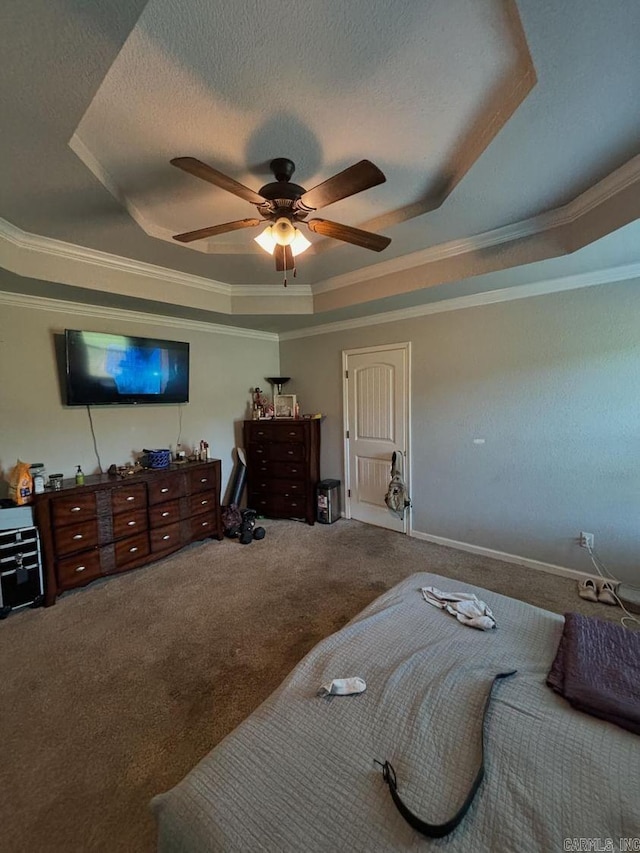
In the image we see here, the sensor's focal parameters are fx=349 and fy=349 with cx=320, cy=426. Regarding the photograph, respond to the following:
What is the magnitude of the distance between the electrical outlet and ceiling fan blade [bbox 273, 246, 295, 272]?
303 cm

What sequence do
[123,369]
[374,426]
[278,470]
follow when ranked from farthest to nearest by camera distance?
[278,470] → [374,426] → [123,369]

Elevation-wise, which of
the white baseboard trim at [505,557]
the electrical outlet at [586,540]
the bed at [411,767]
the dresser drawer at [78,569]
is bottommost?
the white baseboard trim at [505,557]

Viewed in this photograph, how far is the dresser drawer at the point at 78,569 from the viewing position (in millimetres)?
2674

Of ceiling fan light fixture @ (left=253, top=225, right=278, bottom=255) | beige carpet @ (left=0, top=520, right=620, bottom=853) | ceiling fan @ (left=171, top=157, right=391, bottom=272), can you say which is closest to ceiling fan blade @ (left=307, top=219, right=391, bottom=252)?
ceiling fan @ (left=171, top=157, right=391, bottom=272)

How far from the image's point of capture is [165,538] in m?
3.30

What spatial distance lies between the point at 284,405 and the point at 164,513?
2.03 meters

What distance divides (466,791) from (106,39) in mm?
2366

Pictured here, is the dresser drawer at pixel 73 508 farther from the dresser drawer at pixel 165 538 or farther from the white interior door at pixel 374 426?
the white interior door at pixel 374 426

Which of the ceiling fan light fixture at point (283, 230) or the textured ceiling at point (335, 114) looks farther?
the ceiling fan light fixture at point (283, 230)

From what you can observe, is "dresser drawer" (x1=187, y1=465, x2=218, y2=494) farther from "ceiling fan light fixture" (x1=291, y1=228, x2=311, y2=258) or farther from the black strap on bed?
the black strap on bed

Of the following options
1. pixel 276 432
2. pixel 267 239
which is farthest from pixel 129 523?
pixel 267 239

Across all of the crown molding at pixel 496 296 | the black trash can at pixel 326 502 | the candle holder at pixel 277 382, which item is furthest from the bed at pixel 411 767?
the candle holder at pixel 277 382

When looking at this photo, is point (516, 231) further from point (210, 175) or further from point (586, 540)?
point (586, 540)

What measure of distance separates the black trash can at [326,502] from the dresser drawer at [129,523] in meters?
1.88
